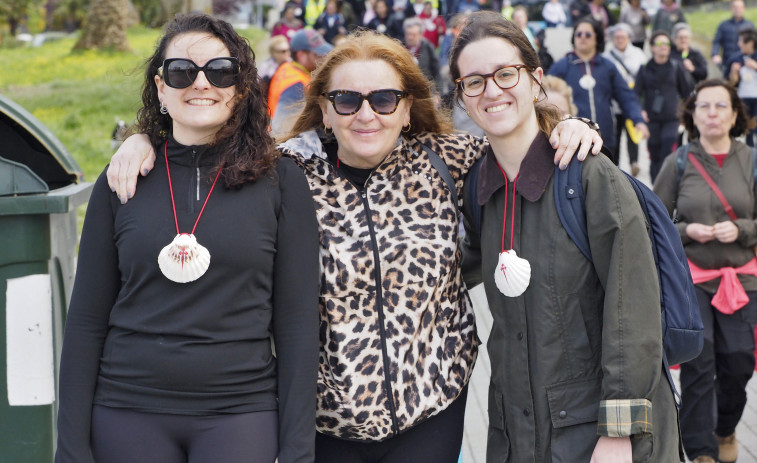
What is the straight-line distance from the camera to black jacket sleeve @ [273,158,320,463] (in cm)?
241

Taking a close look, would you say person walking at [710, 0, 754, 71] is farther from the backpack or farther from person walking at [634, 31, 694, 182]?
the backpack

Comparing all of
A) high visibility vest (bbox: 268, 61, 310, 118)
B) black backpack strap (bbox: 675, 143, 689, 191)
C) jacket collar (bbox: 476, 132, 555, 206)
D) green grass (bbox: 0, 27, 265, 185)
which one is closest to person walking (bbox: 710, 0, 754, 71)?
green grass (bbox: 0, 27, 265, 185)

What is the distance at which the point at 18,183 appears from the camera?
329 cm

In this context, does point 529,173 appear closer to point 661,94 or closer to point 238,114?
point 238,114

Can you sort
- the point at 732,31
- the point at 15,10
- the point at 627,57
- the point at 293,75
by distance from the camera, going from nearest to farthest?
1. the point at 293,75
2. the point at 627,57
3. the point at 732,31
4. the point at 15,10

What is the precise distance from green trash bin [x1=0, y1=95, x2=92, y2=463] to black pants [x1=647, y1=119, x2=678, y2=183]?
27.6ft

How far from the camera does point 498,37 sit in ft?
8.73

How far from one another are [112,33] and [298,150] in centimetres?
1715

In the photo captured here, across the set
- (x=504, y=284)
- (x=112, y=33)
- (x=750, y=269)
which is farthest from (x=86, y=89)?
(x=504, y=284)

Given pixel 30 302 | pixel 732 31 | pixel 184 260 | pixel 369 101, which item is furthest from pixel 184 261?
pixel 732 31

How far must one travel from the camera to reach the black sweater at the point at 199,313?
2369 mm

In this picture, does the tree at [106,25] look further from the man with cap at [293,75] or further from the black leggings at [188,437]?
the black leggings at [188,437]

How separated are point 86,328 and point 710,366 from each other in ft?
10.4

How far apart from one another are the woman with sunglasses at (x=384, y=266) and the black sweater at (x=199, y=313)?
0.17m
